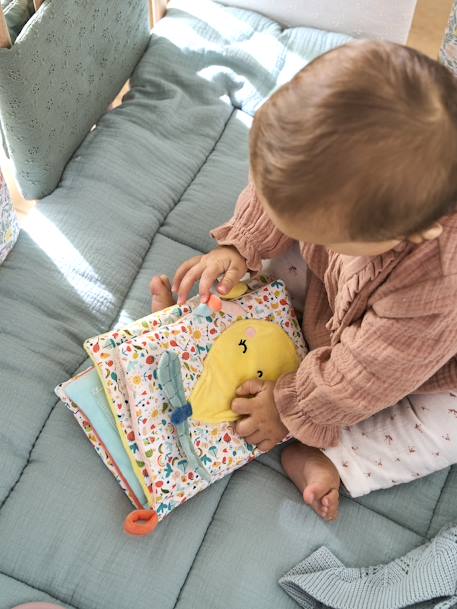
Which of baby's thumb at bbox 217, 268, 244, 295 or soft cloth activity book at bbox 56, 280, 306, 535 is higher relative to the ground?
baby's thumb at bbox 217, 268, 244, 295

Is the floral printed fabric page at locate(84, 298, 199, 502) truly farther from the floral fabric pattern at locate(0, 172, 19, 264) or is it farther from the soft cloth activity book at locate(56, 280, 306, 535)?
the floral fabric pattern at locate(0, 172, 19, 264)

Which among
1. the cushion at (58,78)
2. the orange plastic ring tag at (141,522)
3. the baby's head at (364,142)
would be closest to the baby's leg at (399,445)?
the orange plastic ring tag at (141,522)

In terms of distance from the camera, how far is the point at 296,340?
1.05 m

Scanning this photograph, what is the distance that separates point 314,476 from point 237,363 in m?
0.19

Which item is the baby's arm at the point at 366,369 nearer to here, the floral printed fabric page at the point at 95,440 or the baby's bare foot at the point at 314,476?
the baby's bare foot at the point at 314,476

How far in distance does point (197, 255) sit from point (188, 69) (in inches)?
18.0

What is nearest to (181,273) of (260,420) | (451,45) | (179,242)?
(179,242)

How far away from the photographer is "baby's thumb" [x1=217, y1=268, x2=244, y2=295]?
1016 millimetres

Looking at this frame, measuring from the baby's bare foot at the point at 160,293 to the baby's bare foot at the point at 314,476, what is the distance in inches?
11.1

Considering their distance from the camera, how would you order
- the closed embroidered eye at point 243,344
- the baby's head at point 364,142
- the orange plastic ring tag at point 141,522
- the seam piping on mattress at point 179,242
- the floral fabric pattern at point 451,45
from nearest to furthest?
the baby's head at point 364,142 → the orange plastic ring tag at point 141,522 → the closed embroidered eye at point 243,344 → the seam piping on mattress at point 179,242 → the floral fabric pattern at point 451,45

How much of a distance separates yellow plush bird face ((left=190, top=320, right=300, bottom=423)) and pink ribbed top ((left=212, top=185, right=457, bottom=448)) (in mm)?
55

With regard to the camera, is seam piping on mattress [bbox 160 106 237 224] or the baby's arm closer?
the baby's arm

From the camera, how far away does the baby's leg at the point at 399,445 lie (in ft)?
3.06

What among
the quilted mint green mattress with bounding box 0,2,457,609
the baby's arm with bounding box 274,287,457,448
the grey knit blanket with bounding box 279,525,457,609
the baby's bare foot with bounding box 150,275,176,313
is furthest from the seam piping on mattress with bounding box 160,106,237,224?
the grey knit blanket with bounding box 279,525,457,609
